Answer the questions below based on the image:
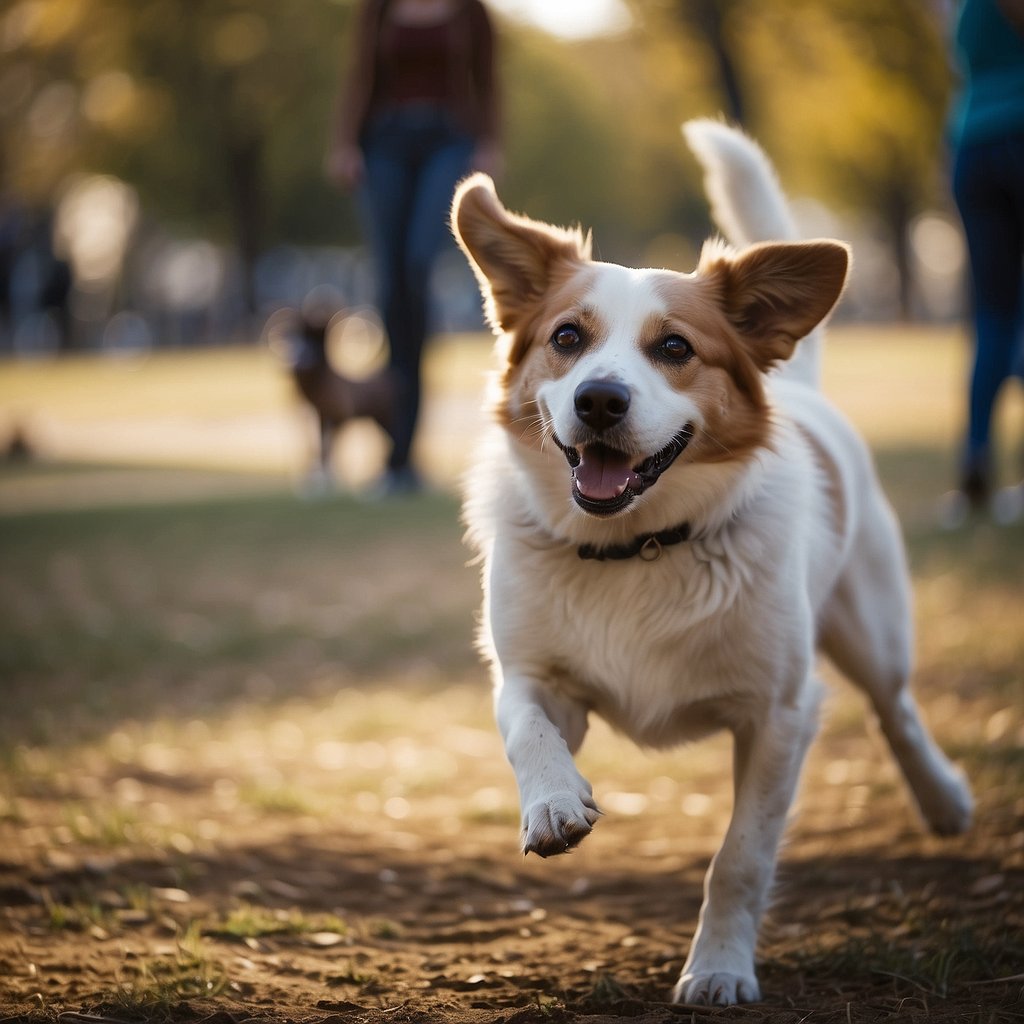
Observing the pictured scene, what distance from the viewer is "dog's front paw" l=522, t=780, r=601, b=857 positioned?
8.25 ft

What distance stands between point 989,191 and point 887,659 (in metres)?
3.10

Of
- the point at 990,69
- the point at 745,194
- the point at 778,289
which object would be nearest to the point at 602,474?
the point at 778,289

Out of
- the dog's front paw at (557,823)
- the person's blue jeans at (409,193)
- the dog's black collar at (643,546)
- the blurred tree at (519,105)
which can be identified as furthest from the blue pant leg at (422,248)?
the blurred tree at (519,105)

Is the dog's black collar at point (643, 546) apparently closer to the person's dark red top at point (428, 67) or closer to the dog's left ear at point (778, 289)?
the dog's left ear at point (778, 289)

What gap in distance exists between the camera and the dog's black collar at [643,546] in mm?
3069

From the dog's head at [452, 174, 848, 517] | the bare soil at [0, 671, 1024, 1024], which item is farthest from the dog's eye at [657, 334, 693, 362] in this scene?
the bare soil at [0, 671, 1024, 1024]

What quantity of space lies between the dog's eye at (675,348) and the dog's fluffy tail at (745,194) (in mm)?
833

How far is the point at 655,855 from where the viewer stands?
3777 mm

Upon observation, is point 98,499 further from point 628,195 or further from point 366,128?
point 628,195

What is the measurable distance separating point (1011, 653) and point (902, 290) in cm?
4029

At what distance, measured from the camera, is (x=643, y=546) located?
307cm

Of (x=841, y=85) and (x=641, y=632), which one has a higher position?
(x=641, y=632)

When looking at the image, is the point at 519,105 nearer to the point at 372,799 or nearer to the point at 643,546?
the point at 372,799

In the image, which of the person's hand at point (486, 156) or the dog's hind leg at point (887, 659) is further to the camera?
the person's hand at point (486, 156)
